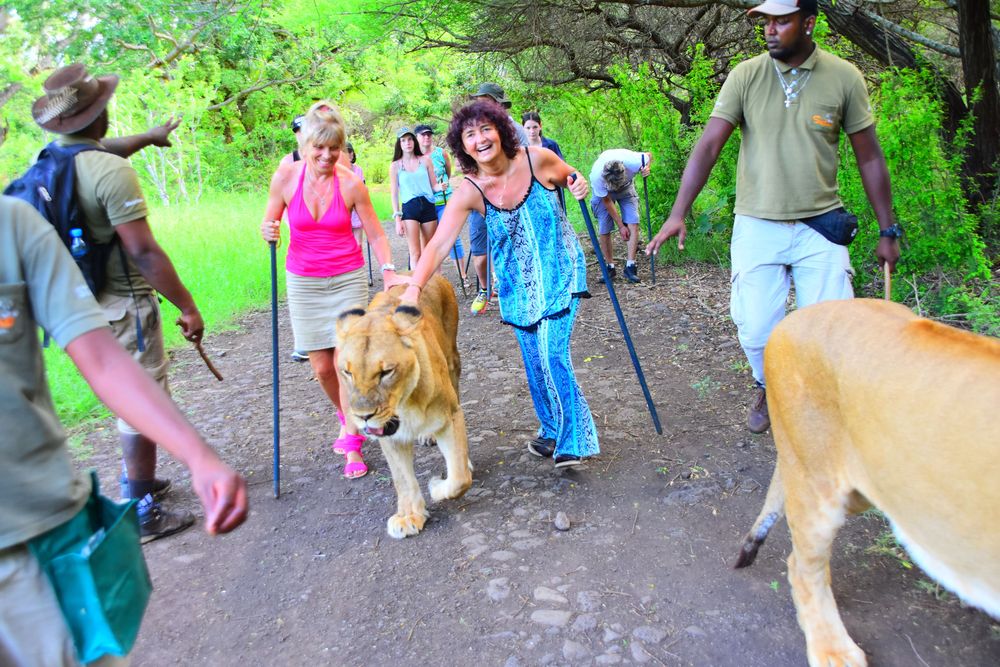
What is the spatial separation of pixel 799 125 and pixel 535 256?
1615mm

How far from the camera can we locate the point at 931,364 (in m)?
2.27

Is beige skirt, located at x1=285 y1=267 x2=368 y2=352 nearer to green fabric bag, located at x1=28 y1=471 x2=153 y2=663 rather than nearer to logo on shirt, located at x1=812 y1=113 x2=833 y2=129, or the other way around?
logo on shirt, located at x1=812 y1=113 x2=833 y2=129

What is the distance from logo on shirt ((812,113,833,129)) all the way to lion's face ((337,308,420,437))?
7.90ft

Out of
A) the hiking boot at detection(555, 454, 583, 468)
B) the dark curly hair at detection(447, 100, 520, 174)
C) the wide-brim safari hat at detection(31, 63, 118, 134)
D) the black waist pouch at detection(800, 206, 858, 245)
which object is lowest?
the hiking boot at detection(555, 454, 583, 468)

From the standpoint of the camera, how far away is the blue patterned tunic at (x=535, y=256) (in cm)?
441

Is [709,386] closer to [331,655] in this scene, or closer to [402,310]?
[402,310]

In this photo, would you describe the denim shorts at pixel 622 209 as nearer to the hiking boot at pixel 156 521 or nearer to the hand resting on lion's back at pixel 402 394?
the hand resting on lion's back at pixel 402 394

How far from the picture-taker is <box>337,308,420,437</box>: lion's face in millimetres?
3887

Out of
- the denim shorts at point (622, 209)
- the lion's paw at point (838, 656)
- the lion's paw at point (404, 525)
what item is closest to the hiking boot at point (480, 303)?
the denim shorts at point (622, 209)

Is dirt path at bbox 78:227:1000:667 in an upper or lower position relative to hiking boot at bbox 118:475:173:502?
lower

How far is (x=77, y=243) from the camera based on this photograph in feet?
12.6

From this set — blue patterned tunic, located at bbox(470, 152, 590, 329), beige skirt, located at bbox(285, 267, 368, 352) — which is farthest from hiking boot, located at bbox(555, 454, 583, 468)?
beige skirt, located at bbox(285, 267, 368, 352)

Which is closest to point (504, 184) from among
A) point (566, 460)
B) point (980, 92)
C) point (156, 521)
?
point (566, 460)

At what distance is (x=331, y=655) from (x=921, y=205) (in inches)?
212
